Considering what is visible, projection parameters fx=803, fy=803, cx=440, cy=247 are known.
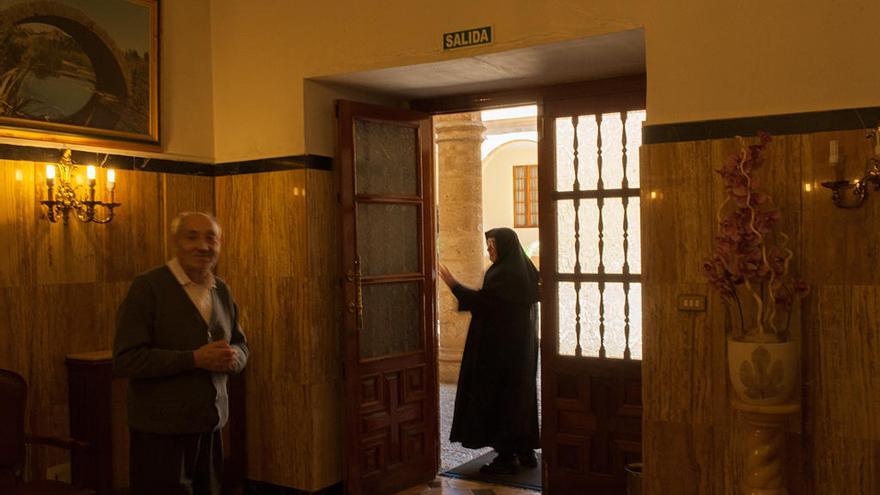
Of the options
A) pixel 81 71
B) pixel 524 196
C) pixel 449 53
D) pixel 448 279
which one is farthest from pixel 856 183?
pixel 524 196

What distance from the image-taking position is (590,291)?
4.66 meters

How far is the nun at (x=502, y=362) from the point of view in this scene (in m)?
5.38

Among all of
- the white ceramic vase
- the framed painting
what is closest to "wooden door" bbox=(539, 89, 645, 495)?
the white ceramic vase

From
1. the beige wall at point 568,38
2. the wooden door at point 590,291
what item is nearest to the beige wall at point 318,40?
the beige wall at point 568,38

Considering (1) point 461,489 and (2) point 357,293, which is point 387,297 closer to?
(2) point 357,293

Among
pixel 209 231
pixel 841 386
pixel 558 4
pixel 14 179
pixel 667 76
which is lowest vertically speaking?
pixel 841 386

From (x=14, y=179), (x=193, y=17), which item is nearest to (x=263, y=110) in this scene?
(x=193, y=17)

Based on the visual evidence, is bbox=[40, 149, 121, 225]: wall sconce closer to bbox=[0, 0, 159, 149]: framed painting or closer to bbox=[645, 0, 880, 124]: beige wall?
bbox=[0, 0, 159, 149]: framed painting

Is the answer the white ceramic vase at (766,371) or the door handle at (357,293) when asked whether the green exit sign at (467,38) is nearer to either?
the door handle at (357,293)

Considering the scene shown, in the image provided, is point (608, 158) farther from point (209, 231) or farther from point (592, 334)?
point (209, 231)

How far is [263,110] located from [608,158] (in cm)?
207

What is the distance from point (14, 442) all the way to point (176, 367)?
1125mm

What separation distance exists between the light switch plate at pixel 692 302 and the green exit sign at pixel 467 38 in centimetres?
159

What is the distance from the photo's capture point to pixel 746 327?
343cm
